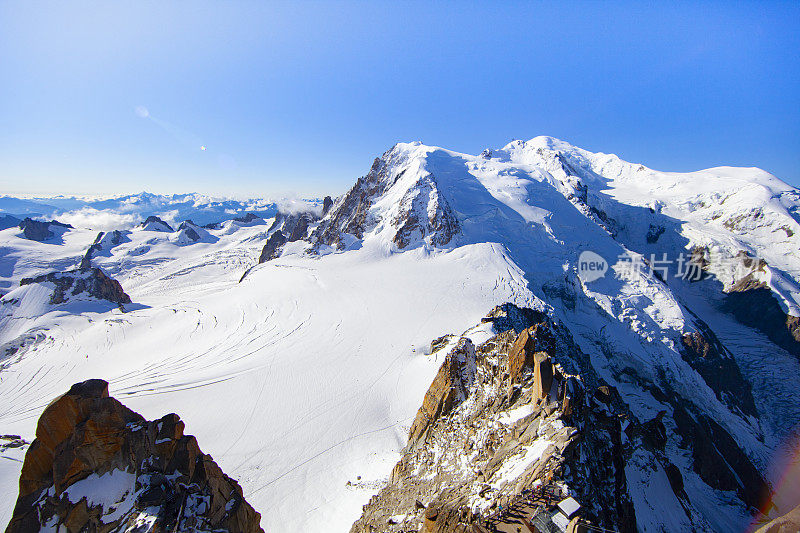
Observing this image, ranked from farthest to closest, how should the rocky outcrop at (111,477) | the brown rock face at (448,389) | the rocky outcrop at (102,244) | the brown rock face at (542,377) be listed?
→ the rocky outcrop at (102,244), the brown rock face at (448,389), the brown rock face at (542,377), the rocky outcrop at (111,477)

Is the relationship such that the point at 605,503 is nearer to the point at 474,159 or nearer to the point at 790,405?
the point at 790,405

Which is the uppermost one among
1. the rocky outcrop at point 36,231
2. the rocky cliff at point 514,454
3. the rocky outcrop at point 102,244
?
the rocky outcrop at point 36,231

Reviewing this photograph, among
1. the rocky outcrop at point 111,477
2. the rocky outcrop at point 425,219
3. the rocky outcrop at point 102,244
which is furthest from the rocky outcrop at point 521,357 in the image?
the rocky outcrop at point 102,244

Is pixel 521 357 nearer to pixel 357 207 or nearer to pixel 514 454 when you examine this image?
pixel 514 454

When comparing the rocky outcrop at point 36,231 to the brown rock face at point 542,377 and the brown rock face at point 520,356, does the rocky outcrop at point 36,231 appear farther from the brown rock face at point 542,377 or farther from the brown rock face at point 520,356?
the brown rock face at point 542,377

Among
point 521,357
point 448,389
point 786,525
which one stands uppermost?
point 521,357

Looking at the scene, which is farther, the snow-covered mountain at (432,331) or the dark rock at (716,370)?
the dark rock at (716,370)

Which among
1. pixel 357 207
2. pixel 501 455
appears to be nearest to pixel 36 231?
pixel 357 207

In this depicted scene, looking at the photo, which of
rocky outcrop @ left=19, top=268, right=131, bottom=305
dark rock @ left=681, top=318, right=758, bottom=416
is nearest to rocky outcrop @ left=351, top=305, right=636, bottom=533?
dark rock @ left=681, top=318, right=758, bottom=416
